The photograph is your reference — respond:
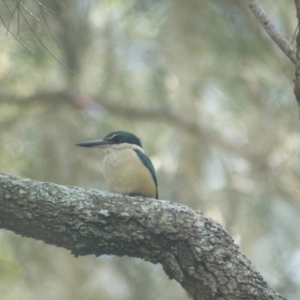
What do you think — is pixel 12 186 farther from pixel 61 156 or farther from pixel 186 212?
pixel 61 156

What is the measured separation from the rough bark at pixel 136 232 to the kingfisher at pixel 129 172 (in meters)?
0.95

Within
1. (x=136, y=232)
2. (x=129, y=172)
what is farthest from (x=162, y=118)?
(x=136, y=232)

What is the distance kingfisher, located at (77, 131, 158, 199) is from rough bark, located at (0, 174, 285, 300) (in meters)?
0.95

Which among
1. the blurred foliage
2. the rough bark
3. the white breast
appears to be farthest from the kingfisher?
the blurred foliage

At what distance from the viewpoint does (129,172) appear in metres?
3.78

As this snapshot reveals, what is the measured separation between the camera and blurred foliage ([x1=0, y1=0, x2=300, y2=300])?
509 cm

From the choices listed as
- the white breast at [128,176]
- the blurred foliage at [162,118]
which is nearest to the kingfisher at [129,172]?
the white breast at [128,176]

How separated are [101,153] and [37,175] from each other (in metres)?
0.71

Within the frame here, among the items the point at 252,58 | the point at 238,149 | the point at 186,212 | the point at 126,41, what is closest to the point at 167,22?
the point at 126,41

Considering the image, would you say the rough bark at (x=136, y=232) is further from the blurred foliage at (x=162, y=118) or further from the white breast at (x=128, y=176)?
the blurred foliage at (x=162, y=118)

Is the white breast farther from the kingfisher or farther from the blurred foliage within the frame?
the blurred foliage

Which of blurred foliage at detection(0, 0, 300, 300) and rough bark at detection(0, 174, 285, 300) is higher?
blurred foliage at detection(0, 0, 300, 300)

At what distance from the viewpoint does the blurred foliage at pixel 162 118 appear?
5.09 m

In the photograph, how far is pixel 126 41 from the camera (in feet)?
18.7
